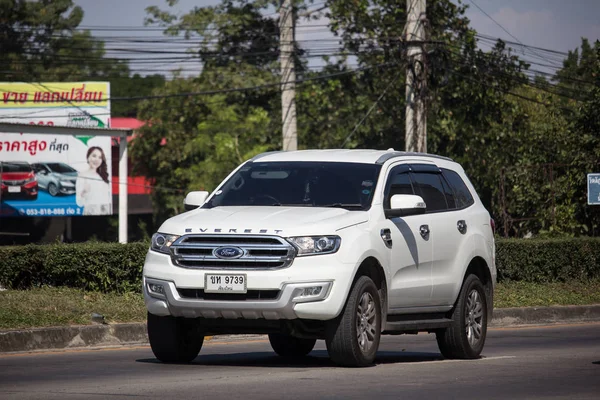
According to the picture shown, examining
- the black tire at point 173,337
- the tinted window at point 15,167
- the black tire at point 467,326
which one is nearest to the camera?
the black tire at point 173,337

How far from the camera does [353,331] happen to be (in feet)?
31.9

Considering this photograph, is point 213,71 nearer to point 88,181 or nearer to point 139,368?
point 88,181

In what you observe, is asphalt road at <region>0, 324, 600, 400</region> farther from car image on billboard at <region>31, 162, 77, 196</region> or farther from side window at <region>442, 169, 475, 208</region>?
car image on billboard at <region>31, 162, 77, 196</region>

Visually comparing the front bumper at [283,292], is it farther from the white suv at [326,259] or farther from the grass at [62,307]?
the grass at [62,307]

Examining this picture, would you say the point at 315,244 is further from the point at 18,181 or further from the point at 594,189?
the point at 18,181

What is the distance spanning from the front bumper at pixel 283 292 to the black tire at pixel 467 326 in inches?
87.3

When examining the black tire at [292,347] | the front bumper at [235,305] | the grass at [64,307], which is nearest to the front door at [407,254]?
the front bumper at [235,305]

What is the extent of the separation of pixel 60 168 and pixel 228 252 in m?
38.8

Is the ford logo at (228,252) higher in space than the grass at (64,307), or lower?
higher

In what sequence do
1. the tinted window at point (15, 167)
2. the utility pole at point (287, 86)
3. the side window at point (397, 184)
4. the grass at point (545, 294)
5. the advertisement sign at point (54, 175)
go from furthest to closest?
the tinted window at point (15, 167) < the advertisement sign at point (54, 175) < the utility pole at point (287, 86) < the grass at point (545, 294) < the side window at point (397, 184)

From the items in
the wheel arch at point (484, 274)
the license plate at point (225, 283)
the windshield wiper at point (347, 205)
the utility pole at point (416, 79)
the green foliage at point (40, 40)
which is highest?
the green foliage at point (40, 40)

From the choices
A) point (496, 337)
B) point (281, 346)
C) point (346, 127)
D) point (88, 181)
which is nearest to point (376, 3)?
point (346, 127)

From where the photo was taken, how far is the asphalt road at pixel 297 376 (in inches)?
325

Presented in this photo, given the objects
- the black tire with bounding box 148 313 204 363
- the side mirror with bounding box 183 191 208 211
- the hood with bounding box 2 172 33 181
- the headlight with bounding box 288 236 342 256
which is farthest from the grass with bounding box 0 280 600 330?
the hood with bounding box 2 172 33 181
